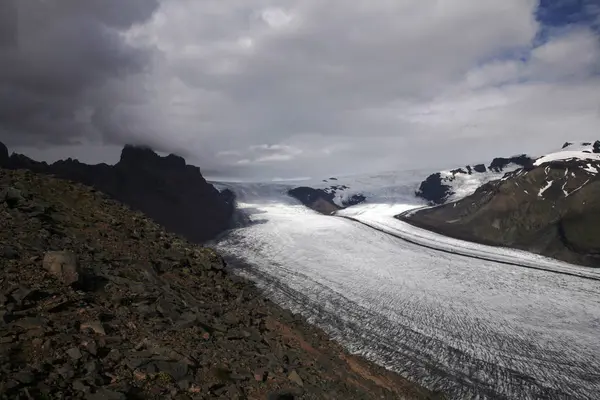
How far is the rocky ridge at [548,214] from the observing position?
207 feet

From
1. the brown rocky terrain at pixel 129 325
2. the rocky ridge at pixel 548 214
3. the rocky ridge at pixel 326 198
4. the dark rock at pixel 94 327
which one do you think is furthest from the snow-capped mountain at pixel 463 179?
the dark rock at pixel 94 327

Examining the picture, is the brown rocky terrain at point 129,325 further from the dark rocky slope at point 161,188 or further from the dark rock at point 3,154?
the dark rocky slope at point 161,188

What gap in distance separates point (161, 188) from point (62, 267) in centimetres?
6901

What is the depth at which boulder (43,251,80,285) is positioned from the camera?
7953 mm

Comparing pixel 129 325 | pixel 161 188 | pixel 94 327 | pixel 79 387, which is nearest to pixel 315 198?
pixel 161 188

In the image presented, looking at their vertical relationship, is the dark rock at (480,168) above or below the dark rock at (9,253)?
above

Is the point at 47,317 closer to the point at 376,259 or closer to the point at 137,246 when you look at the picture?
the point at 137,246

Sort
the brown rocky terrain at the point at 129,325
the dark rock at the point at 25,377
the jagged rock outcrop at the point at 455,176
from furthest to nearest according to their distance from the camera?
1. the jagged rock outcrop at the point at 455,176
2. the brown rocky terrain at the point at 129,325
3. the dark rock at the point at 25,377

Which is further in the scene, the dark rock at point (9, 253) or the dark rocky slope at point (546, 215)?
the dark rocky slope at point (546, 215)

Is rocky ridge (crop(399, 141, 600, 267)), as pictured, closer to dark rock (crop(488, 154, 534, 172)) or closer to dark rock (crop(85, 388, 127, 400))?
dark rock (crop(85, 388, 127, 400))

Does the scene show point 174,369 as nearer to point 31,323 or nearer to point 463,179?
point 31,323

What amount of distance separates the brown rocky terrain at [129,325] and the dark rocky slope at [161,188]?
158 ft

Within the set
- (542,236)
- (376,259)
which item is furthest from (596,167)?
(376,259)

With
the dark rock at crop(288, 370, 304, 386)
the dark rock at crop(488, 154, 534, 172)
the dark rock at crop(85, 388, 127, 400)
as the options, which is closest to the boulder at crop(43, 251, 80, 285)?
the dark rock at crop(85, 388, 127, 400)
